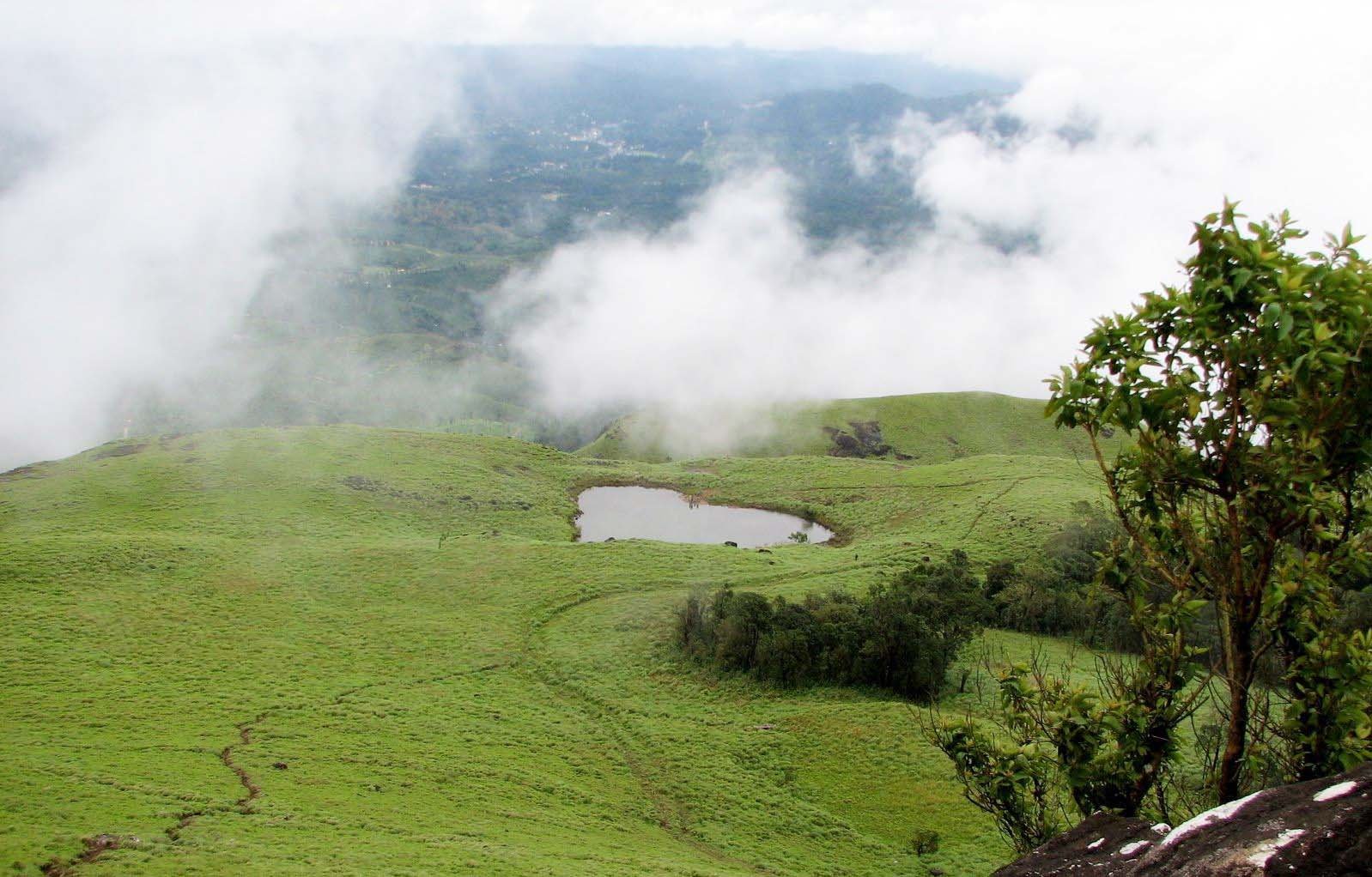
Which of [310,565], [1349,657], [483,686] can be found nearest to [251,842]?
[483,686]

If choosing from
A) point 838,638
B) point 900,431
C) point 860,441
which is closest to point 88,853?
point 838,638

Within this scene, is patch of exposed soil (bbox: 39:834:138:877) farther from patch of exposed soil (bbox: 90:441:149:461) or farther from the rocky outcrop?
patch of exposed soil (bbox: 90:441:149:461)

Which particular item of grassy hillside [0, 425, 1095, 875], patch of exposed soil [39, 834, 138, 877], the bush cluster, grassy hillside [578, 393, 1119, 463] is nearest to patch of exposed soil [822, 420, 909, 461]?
grassy hillside [578, 393, 1119, 463]

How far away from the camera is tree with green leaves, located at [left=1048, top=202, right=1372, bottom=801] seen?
7910 mm

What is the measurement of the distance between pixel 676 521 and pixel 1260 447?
3017 inches

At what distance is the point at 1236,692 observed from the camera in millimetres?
9375

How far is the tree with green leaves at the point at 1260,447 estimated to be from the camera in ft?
26.0

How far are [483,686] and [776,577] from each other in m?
25.3

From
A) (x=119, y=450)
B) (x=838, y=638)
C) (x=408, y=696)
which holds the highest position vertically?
(x=119, y=450)

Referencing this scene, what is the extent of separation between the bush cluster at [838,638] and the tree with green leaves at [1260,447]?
37.9 m

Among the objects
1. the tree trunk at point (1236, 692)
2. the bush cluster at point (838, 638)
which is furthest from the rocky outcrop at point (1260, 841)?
the bush cluster at point (838, 638)

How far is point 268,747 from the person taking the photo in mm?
35469

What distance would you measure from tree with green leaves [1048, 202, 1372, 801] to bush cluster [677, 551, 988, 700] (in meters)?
37.9

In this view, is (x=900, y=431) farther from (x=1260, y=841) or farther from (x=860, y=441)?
(x=1260, y=841)
